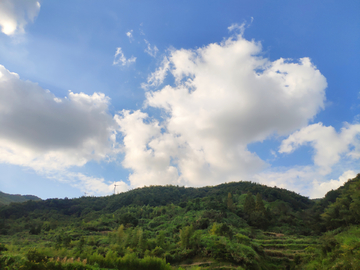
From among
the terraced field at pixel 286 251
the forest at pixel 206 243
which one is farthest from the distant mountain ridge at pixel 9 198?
the terraced field at pixel 286 251

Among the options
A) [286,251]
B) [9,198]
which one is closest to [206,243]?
[286,251]

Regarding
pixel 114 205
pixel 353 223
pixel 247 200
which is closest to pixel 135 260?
pixel 353 223

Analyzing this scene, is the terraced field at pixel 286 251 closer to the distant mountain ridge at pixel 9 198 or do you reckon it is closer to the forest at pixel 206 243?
the forest at pixel 206 243

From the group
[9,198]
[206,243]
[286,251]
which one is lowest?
[286,251]

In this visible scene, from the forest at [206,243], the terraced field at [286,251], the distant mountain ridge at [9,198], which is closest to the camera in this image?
the forest at [206,243]

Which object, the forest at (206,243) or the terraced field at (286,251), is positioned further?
the terraced field at (286,251)

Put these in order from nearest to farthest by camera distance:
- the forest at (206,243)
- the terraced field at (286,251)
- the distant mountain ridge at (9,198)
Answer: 1. the forest at (206,243)
2. the terraced field at (286,251)
3. the distant mountain ridge at (9,198)

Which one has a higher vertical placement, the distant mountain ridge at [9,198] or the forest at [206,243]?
the distant mountain ridge at [9,198]

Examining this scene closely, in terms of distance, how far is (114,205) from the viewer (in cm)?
9075

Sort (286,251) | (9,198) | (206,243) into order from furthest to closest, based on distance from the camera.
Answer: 1. (9,198)
2. (286,251)
3. (206,243)

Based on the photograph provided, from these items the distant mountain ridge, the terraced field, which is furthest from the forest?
the distant mountain ridge

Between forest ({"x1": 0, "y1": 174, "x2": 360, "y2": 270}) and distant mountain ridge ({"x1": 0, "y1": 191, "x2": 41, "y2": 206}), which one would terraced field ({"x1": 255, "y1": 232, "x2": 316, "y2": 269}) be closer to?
forest ({"x1": 0, "y1": 174, "x2": 360, "y2": 270})

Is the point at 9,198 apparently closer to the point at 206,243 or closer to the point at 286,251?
the point at 206,243

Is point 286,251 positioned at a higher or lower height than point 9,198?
lower
